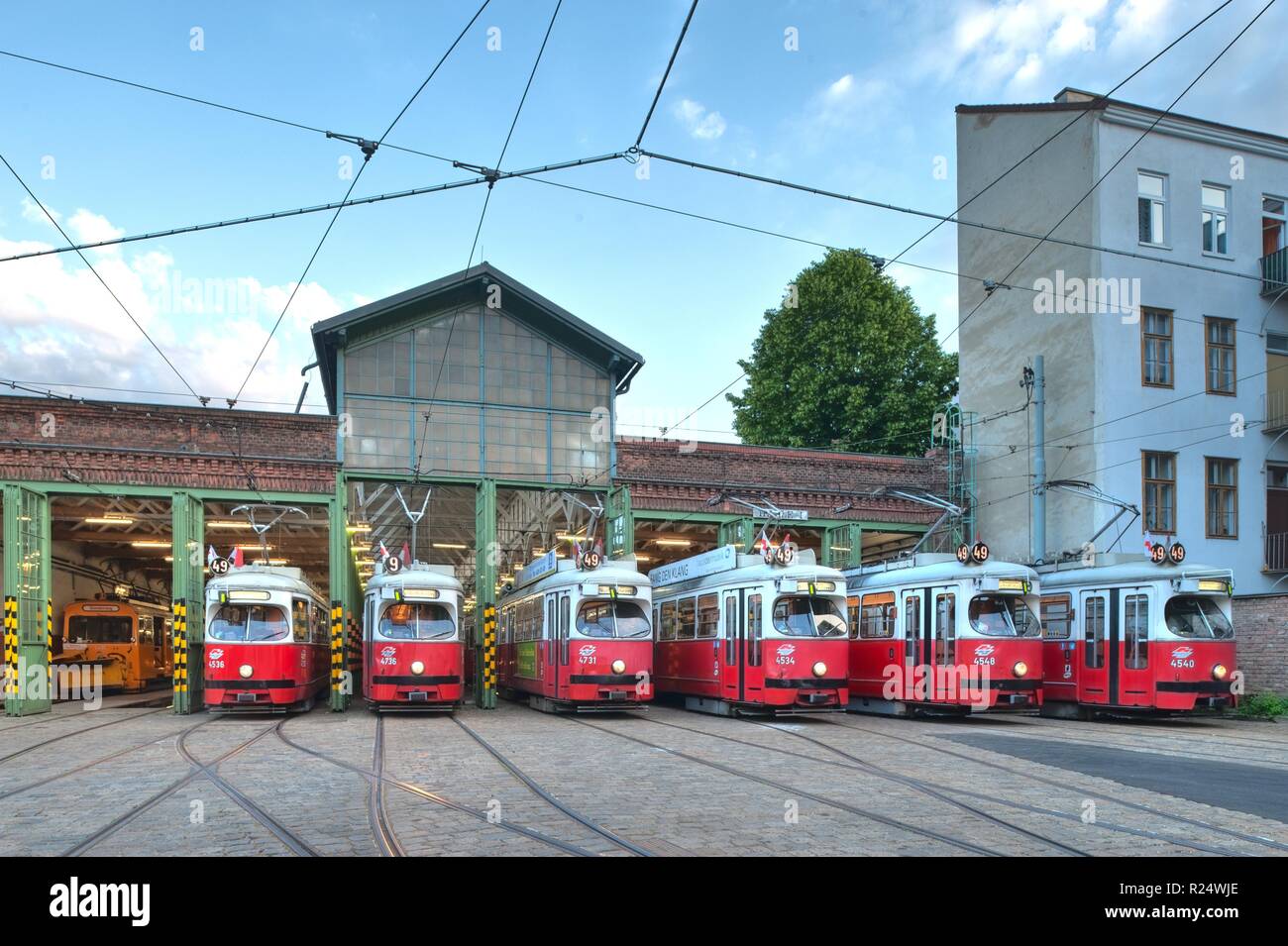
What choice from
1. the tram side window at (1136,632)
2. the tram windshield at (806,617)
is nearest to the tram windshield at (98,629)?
the tram windshield at (806,617)

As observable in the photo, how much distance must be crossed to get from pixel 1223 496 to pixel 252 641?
77.7ft

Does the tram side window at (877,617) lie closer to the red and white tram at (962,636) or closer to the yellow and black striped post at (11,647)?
the red and white tram at (962,636)

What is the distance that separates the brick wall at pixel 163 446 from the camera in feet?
78.4

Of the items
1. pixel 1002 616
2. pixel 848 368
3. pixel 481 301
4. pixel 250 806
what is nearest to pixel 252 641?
pixel 481 301

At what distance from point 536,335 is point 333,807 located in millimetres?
19185

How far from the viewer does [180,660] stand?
2336 centimetres

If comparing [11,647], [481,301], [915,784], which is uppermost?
[481,301]

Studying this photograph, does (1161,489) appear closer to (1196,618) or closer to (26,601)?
(1196,618)

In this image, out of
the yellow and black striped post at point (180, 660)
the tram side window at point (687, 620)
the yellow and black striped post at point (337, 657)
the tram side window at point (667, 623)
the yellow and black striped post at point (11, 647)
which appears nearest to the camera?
the yellow and black striped post at point (11, 647)

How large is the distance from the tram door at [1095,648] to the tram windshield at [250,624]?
15.3 m

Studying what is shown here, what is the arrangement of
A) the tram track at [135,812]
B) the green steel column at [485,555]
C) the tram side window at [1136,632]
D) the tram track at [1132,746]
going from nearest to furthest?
the tram track at [135,812]
the tram track at [1132,746]
the tram side window at [1136,632]
the green steel column at [485,555]

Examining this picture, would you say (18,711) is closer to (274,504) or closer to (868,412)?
(274,504)

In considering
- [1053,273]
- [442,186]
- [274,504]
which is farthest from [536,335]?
[442,186]
